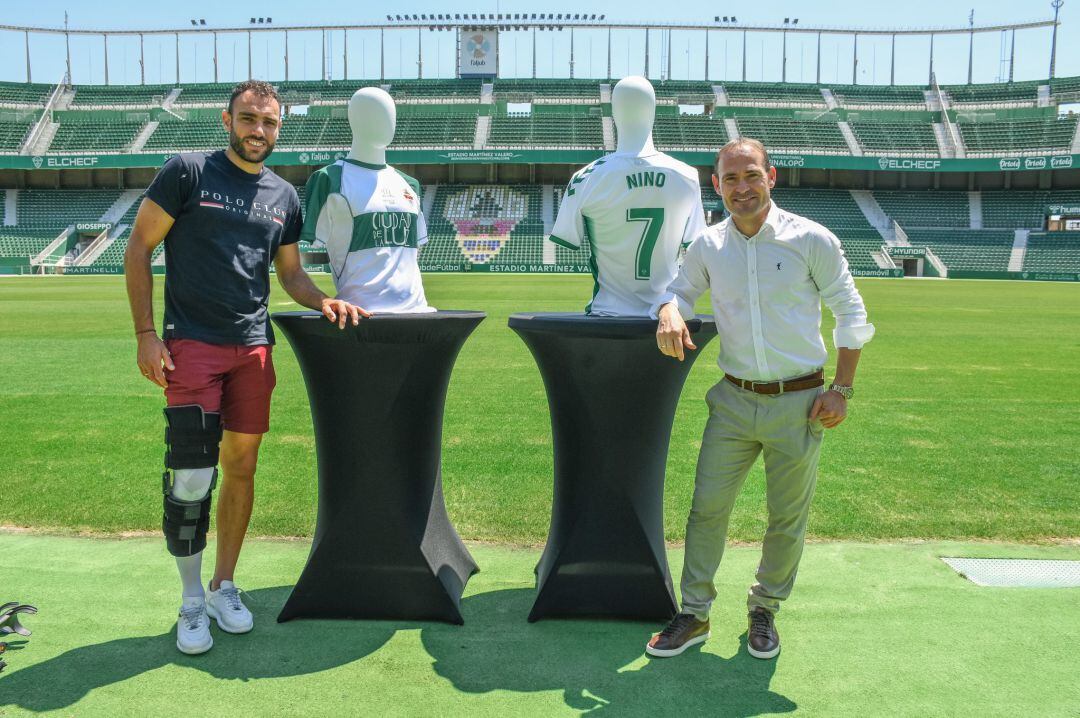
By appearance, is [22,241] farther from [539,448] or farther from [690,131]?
[539,448]

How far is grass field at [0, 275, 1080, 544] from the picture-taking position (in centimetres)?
Result: 453

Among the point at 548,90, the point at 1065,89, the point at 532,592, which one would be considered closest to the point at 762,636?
the point at 532,592

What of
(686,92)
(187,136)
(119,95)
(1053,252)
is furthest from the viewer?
(119,95)

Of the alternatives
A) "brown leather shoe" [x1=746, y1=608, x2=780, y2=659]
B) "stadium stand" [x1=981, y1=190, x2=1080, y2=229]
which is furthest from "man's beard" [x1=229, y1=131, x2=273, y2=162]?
"stadium stand" [x1=981, y1=190, x2=1080, y2=229]

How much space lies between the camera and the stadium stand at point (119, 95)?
54.8m

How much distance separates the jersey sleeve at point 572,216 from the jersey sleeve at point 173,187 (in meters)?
1.47

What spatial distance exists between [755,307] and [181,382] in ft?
7.34

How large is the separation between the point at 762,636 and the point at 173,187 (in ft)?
9.23

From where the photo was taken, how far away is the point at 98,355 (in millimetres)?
10969

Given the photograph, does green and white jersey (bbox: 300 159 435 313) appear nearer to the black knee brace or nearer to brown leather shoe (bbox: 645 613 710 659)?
the black knee brace

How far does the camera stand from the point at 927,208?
4825cm

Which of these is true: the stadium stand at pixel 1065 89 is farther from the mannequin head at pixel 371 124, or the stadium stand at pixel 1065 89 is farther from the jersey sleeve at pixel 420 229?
the mannequin head at pixel 371 124

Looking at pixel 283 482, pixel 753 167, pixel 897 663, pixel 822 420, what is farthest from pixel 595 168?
pixel 283 482

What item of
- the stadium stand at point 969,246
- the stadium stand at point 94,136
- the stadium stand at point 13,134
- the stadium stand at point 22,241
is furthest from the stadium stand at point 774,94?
the stadium stand at point 13,134
